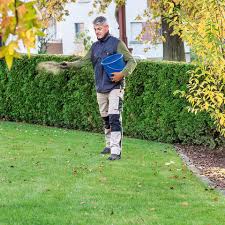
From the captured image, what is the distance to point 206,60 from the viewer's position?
8.59m

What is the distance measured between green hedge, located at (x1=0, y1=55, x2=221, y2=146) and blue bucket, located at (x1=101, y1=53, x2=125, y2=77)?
11.0 ft

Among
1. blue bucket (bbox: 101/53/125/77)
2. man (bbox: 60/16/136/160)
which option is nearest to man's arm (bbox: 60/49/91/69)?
man (bbox: 60/16/136/160)

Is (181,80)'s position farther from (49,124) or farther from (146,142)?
(49,124)

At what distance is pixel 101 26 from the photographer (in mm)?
9180

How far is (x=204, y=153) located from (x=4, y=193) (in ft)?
18.6

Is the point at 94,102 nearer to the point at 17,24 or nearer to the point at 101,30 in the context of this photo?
the point at 101,30

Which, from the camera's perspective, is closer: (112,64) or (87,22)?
(112,64)

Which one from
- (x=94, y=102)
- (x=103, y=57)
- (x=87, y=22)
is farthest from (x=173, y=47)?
(x=87, y=22)

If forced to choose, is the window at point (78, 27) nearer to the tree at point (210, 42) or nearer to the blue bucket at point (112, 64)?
the blue bucket at point (112, 64)

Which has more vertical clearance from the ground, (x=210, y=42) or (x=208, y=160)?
(x=210, y=42)

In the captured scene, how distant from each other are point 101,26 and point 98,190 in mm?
2815

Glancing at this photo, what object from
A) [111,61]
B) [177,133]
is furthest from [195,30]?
[177,133]

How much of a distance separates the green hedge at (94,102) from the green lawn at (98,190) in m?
1.72

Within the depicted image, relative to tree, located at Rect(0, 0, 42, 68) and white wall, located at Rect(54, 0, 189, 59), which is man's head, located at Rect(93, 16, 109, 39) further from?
white wall, located at Rect(54, 0, 189, 59)
